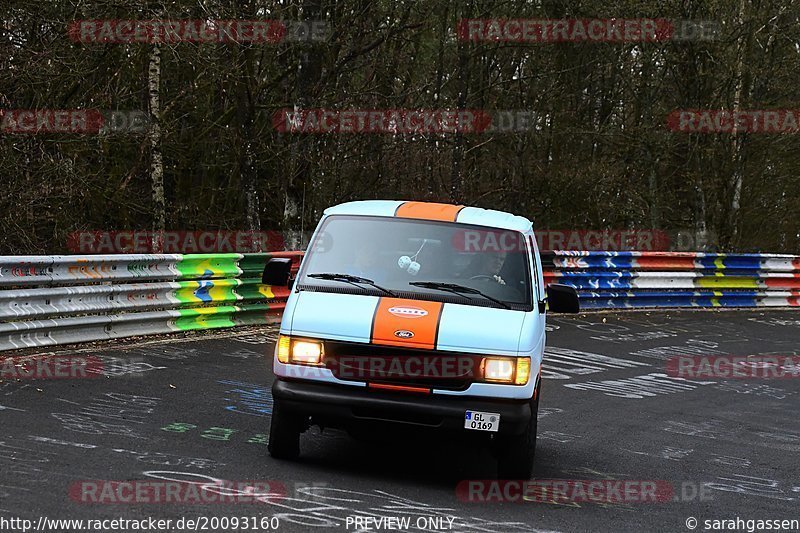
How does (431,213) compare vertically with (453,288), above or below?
above

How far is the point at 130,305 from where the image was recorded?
13.7m

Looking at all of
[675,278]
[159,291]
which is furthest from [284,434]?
[675,278]

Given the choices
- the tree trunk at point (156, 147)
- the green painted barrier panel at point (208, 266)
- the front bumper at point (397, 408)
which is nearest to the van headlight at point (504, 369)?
the front bumper at point (397, 408)

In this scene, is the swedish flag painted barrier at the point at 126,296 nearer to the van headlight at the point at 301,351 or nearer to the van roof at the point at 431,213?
the van roof at the point at 431,213

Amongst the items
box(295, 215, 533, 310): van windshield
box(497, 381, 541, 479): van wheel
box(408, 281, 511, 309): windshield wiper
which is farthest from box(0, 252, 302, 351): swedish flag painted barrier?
box(497, 381, 541, 479): van wheel

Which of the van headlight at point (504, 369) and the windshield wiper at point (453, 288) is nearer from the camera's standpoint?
the van headlight at point (504, 369)

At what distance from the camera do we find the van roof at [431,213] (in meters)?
8.66

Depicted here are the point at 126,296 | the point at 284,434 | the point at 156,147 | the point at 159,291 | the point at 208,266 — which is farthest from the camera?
the point at 156,147

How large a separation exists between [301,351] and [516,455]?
165 cm

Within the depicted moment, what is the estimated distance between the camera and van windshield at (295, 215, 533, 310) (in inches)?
317

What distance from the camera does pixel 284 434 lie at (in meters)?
7.86

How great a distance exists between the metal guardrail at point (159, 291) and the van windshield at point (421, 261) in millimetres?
4888

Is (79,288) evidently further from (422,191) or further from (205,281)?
(422,191)

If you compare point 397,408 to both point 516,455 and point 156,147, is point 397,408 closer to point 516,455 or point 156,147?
point 516,455
